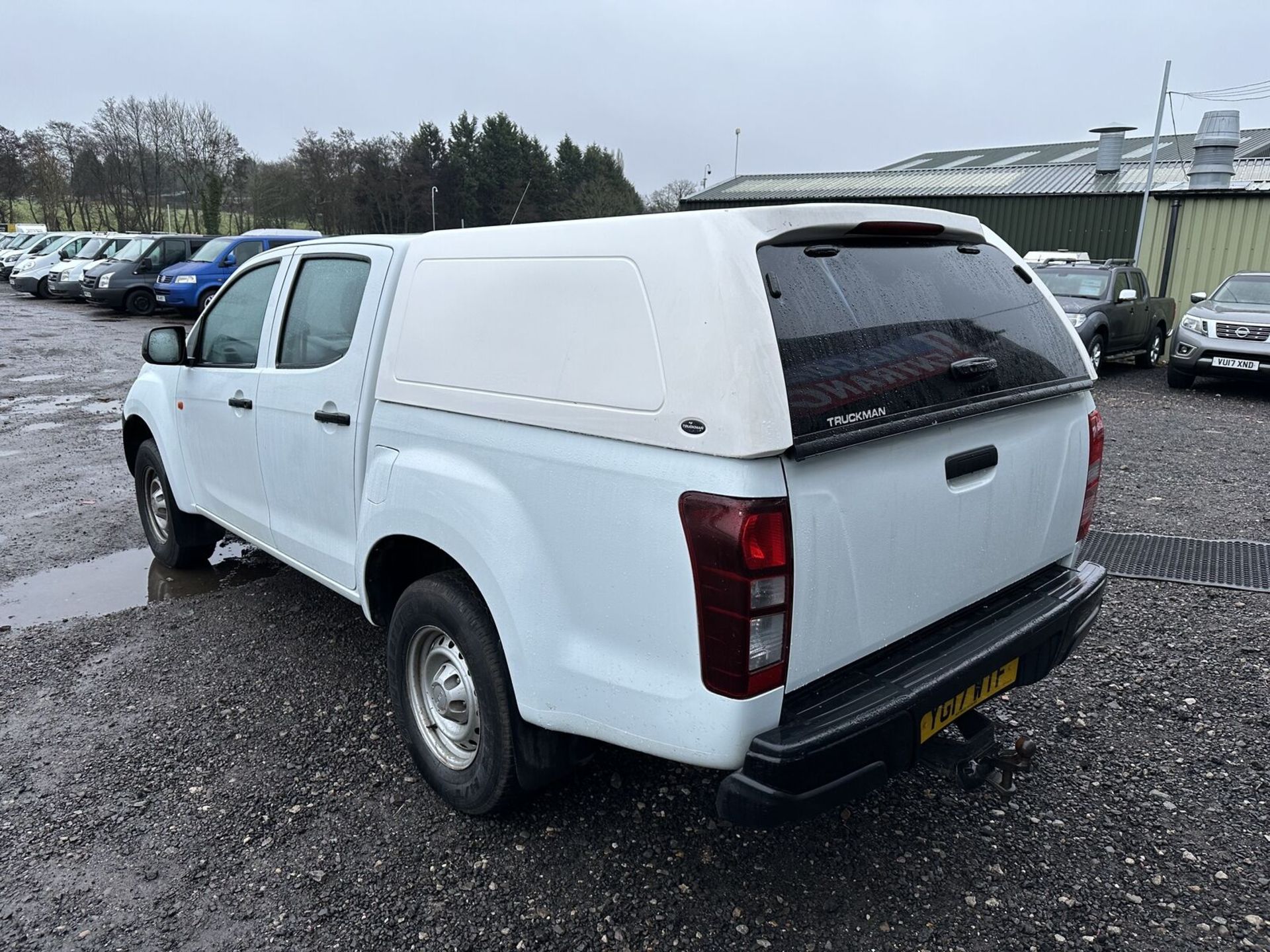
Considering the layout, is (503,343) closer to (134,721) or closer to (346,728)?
(346,728)

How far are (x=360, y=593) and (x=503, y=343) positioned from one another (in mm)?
1268

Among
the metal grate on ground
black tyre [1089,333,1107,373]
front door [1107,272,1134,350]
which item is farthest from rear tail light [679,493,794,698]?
front door [1107,272,1134,350]

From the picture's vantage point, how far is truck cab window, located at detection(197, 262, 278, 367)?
4199mm

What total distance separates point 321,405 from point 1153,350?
626 inches

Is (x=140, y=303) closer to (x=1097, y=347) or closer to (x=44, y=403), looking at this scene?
(x=44, y=403)

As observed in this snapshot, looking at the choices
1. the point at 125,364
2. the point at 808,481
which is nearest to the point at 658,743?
the point at 808,481

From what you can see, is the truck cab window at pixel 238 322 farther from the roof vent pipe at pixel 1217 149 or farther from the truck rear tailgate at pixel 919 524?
the roof vent pipe at pixel 1217 149

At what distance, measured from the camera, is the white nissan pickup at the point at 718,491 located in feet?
7.11

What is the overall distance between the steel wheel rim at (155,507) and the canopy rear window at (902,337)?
14.5ft

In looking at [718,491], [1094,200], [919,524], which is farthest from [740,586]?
[1094,200]

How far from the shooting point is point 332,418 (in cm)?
342

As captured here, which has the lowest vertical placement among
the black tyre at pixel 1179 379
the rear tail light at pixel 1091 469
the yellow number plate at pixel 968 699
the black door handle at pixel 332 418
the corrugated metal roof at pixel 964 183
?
the black tyre at pixel 1179 379

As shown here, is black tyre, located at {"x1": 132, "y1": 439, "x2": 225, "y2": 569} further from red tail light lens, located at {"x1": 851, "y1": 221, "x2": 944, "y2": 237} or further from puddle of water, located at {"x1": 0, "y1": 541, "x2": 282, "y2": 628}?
red tail light lens, located at {"x1": 851, "y1": 221, "x2": 944, "y2": 237}

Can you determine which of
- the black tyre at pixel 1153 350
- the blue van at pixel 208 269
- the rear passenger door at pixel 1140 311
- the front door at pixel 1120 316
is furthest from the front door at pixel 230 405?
the blue van at pixel 208 269
